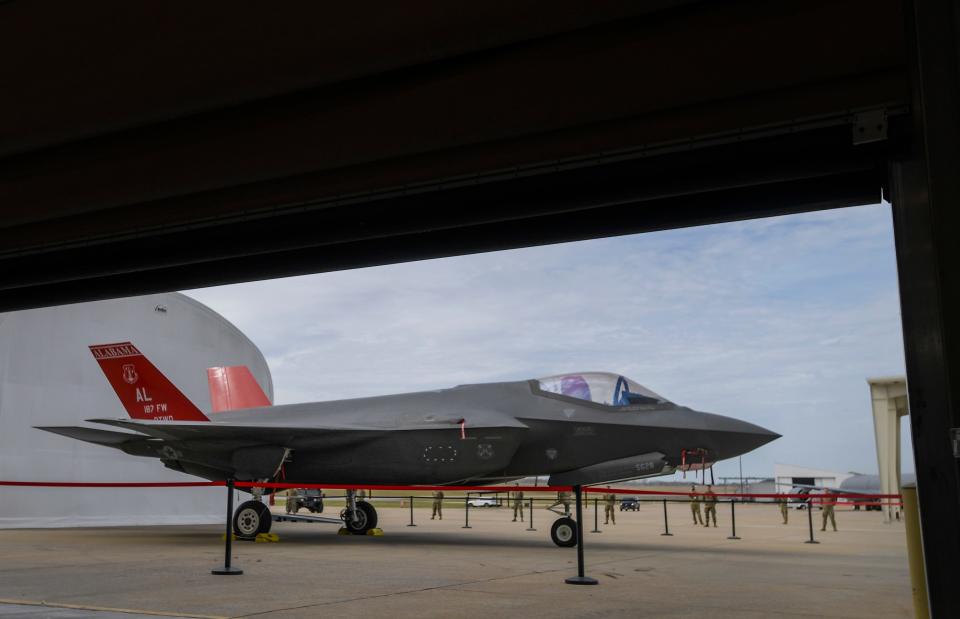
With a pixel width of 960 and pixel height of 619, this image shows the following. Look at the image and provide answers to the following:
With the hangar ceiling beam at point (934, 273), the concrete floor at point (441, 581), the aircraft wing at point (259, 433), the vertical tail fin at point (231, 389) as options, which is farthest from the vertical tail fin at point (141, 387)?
the hangar ceiling beam at point (934, 273)

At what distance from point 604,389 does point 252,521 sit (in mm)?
5592

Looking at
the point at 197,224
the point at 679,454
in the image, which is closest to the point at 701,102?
the point at 197,224

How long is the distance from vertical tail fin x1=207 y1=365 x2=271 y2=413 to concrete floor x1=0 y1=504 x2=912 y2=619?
20.2 ft

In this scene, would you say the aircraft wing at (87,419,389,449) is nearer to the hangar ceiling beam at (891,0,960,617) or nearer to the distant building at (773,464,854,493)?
the hangar ceiling beam at (891,0,960,617)

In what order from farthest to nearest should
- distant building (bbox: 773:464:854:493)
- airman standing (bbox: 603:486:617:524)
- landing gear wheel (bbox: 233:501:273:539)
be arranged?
distant building (bbox: 773:464:854:493)
airman standing (bbox: 603:486:617:524)
landing gear wheel (bbox: 233:501:273:539)

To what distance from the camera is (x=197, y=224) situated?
15.9 ft

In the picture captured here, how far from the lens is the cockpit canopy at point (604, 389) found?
34.2ft

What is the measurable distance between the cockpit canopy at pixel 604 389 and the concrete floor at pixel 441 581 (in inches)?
78.8

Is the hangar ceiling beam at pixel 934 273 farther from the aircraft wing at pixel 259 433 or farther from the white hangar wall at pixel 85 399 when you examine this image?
the white hangar wall at pixel 85 399

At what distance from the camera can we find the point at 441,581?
6359 mm

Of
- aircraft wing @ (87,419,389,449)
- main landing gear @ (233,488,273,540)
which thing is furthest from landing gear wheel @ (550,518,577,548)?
main landing gear @ (233,488,273,540)

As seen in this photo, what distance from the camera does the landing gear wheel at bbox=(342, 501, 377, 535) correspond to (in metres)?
13.0

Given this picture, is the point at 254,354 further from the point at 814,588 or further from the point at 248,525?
the point at 814,588

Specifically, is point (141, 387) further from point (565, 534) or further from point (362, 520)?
point (565, 534)
